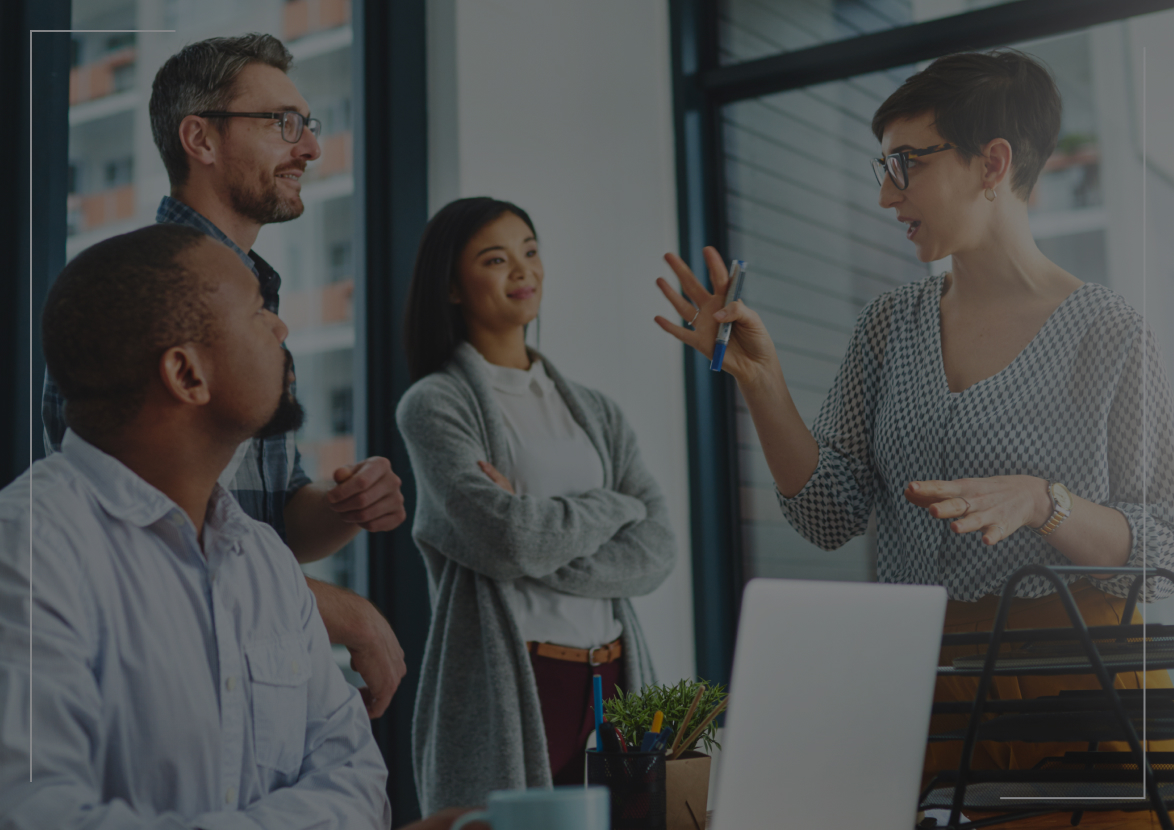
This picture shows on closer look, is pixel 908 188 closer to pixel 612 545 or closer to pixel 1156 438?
pixel 1156 438

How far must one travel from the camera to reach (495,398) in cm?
225

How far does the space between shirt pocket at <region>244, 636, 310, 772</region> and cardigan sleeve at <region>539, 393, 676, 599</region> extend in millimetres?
988

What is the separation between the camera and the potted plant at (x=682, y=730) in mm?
1068

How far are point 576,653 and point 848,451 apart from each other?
765 mm

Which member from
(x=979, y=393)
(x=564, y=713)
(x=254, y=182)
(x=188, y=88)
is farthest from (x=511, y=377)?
(x=979, y=393)

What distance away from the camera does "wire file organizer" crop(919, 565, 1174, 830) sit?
93 cm

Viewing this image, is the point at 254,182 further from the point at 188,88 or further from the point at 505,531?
the point at 505,531

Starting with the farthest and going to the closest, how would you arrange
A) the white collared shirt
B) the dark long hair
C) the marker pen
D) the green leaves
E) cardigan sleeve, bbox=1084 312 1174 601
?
the dark long hair < the white collared shirt < the marker pen < cardigan sleeve, bbox=1084 312 1174 601 < the green leaves

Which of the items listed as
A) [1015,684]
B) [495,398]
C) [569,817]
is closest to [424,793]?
[495,398]

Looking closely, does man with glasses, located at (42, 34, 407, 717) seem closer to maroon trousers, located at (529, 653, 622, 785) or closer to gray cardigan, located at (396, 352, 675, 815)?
gray cardigan, located at (396, 352, 675, 815)

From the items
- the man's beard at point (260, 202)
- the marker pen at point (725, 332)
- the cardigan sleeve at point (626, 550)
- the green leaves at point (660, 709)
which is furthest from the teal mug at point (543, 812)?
the cardigan sleeve at point (626, 550)

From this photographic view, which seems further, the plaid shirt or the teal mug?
the plaid shirt

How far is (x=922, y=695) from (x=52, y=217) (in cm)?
147

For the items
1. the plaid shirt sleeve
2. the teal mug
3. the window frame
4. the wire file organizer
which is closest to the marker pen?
the wire file organizer
